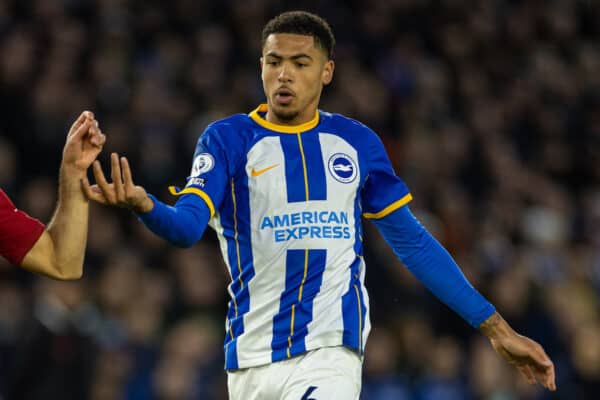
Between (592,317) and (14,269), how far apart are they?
4.84 metres

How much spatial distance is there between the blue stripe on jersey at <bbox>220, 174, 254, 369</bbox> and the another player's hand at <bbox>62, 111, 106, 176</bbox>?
605 millimetres

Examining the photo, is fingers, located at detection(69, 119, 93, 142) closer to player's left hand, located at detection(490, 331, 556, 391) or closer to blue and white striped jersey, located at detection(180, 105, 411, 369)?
blue and white striped jersey, located at detection(180, 105, 411, 369)

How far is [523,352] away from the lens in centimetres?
439

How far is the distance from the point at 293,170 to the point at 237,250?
37cm

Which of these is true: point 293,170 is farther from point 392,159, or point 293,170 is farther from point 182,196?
point 392,159

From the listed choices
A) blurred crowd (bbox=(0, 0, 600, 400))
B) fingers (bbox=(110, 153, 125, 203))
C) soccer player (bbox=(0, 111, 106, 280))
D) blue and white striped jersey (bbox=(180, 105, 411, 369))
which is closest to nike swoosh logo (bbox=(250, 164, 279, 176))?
blue and white striped jersey (bbox=(180, 105, 411, 369))

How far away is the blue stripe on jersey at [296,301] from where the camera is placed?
4141 millimetres

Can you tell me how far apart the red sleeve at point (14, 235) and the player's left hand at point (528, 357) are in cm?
186

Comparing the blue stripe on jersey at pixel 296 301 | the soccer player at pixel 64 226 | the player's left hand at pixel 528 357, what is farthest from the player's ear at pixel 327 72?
the player's left hand at pixel 528 357

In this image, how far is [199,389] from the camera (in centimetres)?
789

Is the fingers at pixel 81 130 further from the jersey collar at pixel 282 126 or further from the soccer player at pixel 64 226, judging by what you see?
the jersey collar at pixel 282 126

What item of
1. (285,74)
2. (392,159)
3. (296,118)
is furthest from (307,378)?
(392,159)

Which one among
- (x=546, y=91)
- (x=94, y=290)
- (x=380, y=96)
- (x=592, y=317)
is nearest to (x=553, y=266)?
(x=592, y=317)

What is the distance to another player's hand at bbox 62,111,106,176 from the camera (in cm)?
378
